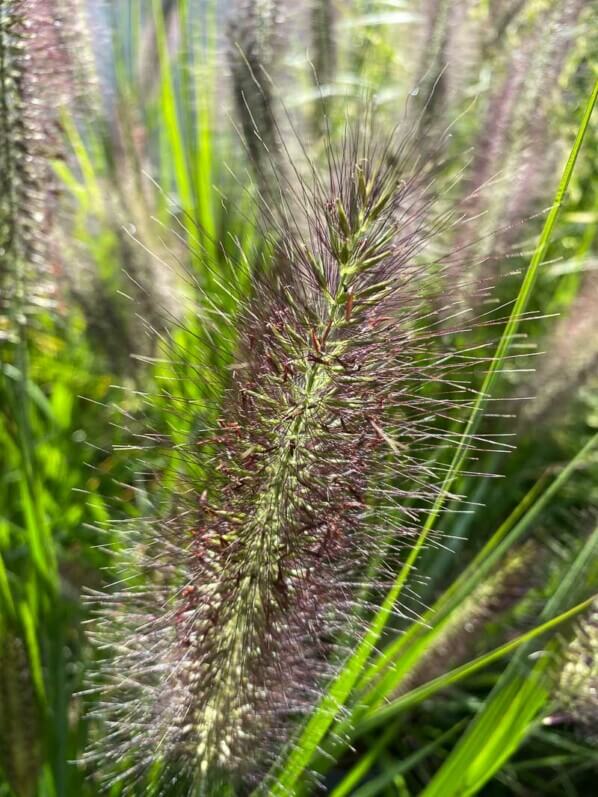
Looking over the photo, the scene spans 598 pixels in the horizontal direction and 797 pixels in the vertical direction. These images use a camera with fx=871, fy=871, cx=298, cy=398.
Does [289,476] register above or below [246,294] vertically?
below

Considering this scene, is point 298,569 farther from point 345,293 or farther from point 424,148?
point 424,148

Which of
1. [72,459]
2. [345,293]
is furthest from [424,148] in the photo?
[72,459]

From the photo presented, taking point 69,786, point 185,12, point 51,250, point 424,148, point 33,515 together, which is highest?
point 185,12

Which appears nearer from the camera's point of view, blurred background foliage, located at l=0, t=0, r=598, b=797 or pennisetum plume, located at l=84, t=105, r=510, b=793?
pennisetum plume, located at l=84, t=105, r=510, b=793
